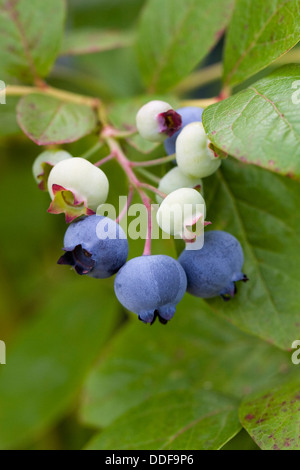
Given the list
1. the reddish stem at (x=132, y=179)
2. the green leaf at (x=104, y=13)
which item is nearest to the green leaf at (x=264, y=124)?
the reddish stem at (x=132, y=179)

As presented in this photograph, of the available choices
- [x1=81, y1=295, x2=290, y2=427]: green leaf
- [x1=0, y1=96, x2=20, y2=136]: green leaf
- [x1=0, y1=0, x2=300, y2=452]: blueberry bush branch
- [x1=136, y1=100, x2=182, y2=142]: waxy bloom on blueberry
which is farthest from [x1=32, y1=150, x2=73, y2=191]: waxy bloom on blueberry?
[x1=81, y1=295, x2=290, y2=427]: green leaf

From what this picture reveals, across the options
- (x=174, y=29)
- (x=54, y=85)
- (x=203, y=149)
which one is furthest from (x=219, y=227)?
(x=54, y=85)

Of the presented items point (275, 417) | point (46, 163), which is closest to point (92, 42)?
point (46, 163)

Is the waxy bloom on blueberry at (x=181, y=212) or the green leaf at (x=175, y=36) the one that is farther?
the green leaf at (x=175, y=36)

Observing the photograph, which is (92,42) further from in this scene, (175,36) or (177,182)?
(177,182)

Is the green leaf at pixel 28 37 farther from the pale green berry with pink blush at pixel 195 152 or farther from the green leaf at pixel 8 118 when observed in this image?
the pale green berry with pink blush at pixel 195 152

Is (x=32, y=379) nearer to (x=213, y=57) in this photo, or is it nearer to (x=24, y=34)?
(x=24, y=34)

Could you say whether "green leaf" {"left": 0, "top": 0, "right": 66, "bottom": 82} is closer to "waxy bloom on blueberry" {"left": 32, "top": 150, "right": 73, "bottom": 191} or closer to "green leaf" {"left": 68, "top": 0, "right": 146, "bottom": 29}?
"waxy bloom on blueberry" {"left": 32, "top": 150, "right": 73, "bottom": 191}
